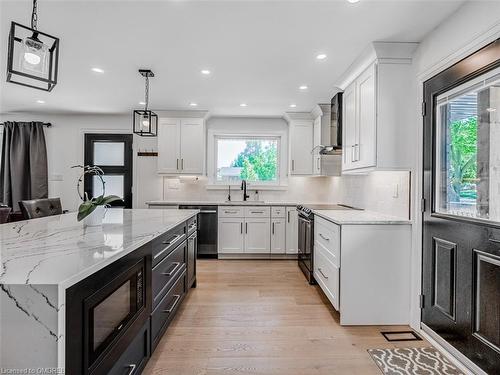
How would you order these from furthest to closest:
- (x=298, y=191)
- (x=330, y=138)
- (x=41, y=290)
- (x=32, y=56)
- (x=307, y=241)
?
(x=298, y=191) < (x=330, y=138) < (x=307, y=241) < (x=32, y=56) < (x=41, y=290)

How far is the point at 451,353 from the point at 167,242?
225cm

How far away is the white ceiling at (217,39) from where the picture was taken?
203 centimetres

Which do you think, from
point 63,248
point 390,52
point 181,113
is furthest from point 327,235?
point 181,113

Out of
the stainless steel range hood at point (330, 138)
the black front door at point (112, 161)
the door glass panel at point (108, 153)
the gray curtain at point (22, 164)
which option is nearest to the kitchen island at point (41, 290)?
the stainless steel range hood at point (330, 138)


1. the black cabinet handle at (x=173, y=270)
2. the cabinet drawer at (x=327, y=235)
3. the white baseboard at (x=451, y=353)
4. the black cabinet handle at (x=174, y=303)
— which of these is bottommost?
the white baseboard at (x=451, y=353)

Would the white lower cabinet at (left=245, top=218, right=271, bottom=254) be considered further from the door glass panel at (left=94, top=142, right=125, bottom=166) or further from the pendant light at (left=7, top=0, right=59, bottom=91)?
the pendant light at (left=7, top=0, right=59, bottom=91)

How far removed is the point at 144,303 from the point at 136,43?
7.21ft

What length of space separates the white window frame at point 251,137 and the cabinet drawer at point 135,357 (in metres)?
3.59

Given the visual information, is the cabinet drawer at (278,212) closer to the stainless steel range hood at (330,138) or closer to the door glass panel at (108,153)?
the stainless steel range hood at (330,138)

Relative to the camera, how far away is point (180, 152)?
4848 mm

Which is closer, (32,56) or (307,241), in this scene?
(32,56)

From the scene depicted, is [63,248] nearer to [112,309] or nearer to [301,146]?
[112,309]

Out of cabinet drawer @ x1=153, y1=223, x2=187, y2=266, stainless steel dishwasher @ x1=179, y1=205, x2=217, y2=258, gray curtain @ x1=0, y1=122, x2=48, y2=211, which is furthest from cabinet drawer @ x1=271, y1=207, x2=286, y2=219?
gray curtain @ x1=0, y1=122, x2=48, y2=211

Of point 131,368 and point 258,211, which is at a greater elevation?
point 258,211
